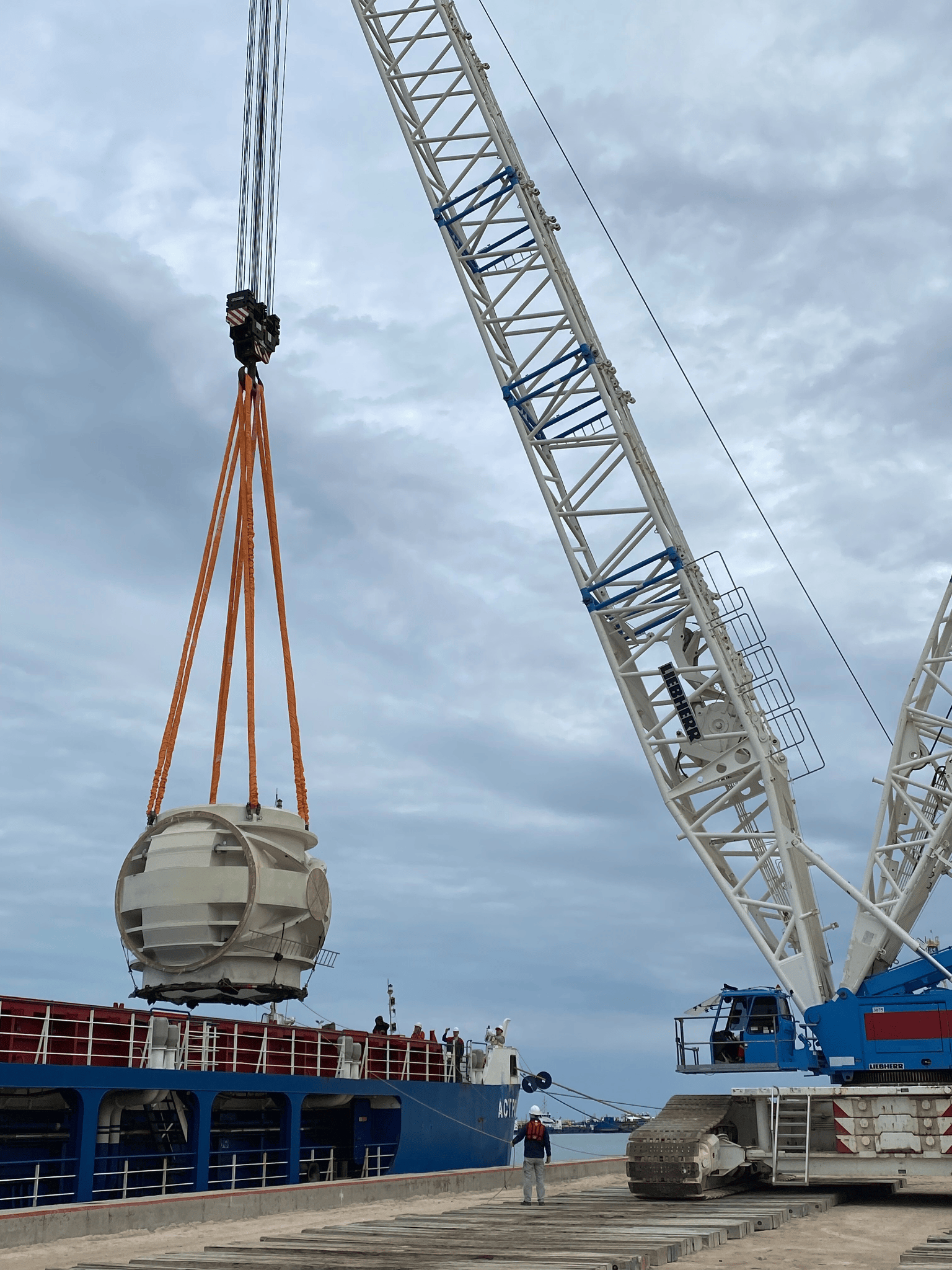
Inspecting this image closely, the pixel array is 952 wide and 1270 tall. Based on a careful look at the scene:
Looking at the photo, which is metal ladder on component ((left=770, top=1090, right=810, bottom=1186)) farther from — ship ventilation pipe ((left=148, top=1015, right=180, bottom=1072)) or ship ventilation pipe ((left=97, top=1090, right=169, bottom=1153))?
ship ventilation pipe ((left=97, top=1090, right=169, bottom=1153))

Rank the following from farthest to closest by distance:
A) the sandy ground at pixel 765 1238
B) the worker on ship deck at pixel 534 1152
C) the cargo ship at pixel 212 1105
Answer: the cargo ship at pixel 212 1105 → the worker on ship deck at pixel 534 1152 → the sandy ground at pixel 765 1238

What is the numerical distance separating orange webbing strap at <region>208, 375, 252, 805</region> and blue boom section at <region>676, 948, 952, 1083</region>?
11.4 metres

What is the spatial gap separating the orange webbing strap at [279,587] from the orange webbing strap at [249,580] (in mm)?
437

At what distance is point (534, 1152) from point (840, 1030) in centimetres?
752

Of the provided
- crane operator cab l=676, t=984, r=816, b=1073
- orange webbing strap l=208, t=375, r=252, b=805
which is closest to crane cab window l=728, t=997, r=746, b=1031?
crane operator cab l=676, t=984, r=816, b=1073

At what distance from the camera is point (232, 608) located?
91.6ft

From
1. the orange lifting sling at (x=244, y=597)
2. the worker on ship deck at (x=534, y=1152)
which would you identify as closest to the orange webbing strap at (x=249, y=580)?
the orange lifting sling at (x=244, y=597)

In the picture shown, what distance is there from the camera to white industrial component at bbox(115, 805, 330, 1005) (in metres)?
27.0

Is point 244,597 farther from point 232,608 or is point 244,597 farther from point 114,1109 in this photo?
point 114,1109

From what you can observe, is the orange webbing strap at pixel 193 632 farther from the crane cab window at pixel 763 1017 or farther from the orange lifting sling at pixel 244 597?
the crane cab window at pixel 763 1017

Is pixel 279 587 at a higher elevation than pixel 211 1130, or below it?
higher

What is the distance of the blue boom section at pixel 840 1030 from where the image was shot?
2267cm

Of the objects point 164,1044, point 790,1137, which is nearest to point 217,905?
point 164,1044

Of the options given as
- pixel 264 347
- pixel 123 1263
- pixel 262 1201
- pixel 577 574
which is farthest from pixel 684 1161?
Result: pixel 264 347
